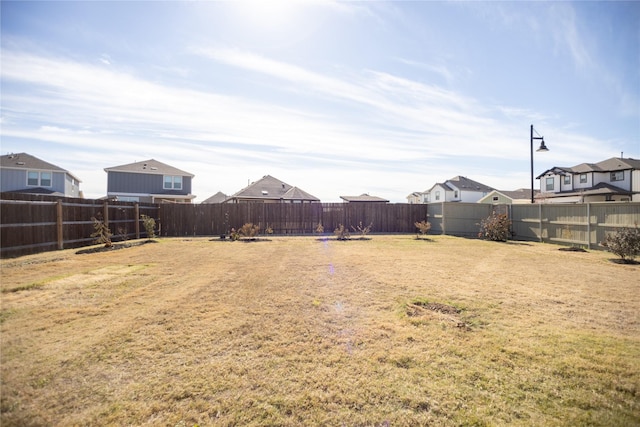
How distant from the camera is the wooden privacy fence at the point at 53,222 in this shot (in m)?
5.69

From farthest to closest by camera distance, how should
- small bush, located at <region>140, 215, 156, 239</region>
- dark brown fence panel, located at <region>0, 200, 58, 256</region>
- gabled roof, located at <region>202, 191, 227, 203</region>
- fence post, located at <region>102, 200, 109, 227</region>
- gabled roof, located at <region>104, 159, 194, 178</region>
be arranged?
1. gabled roof, located at <region>202, 191, 227, 203</region>
2. gabled roof, located at <region>104, 159, 194, 178</region>
3. small bush, located at <region>140, 215, 156, 239</region>
4. fence post, located at <region>102, 200, 109, 227</region>
5. dark brown fence panel, located at <region>0, 200, 58, 256</region>

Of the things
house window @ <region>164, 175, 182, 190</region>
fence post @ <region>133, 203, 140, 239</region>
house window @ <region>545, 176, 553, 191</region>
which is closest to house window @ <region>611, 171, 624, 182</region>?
house window @ <region>545, 176, 553, 191</region>

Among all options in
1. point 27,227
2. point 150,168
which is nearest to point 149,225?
point 27,227

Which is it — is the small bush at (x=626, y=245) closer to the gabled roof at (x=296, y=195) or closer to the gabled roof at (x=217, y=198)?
the gabled roof at (x=296, y=195)

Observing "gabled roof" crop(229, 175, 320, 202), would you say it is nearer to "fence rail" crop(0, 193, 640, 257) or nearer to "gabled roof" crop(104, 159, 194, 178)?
"fence rail" crop(0, 193, 640, 257)

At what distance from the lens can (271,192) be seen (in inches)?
1123

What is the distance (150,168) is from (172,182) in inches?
97.4

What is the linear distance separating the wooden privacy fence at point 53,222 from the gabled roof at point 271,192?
12936mm

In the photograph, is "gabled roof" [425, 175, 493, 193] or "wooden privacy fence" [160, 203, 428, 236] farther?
"gabled roof" [425, 175, 493, 193]

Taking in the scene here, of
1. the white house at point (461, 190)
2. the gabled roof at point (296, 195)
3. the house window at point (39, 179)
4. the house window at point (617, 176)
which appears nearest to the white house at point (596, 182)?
the house window at point (617, 176)

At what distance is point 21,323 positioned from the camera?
3.16 m

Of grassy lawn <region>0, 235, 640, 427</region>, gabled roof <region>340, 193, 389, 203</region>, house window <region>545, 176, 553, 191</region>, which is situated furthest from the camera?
gabled roof <region>340, 193, 389, 203</region>

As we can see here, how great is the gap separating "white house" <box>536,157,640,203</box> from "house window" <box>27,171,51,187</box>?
156 ft

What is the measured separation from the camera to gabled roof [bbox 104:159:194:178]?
29075 mm
